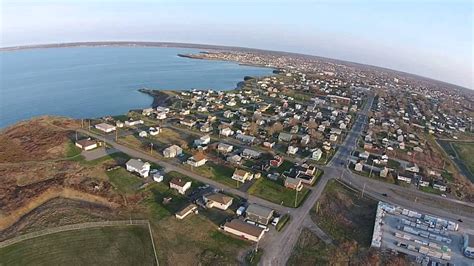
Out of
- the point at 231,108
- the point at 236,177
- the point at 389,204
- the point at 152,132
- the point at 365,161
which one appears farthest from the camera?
the point at 231,108

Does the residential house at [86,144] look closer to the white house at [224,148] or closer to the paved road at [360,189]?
the white house at [224,148]

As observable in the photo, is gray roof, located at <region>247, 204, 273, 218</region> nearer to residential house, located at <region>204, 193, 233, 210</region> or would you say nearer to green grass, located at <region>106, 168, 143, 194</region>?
residential house, located at <region>204, 193, 233, 210</region>

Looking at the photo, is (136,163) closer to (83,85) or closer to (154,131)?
(154,131)

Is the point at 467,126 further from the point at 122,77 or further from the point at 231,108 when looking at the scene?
the point at 122,77

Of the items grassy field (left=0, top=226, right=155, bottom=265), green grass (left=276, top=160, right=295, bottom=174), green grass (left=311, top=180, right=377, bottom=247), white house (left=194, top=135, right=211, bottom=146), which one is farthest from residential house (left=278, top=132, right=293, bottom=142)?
grassy field (left=0, top=226, right=155, bottom=265)

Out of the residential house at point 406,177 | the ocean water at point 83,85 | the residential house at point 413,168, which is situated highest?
the residential house at point 413,168

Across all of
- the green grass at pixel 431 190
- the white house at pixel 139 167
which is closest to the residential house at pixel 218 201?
the white house at pixel 139 167

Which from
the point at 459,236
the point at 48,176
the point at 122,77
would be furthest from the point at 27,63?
the point at 459,236
